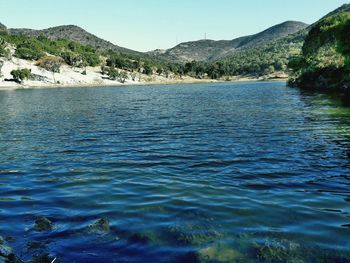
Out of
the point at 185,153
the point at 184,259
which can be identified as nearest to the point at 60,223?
the point at 184,259

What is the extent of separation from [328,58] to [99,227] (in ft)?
369

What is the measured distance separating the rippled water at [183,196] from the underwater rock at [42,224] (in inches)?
10.1

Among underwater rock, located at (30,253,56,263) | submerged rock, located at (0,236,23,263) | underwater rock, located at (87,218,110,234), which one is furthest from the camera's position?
underwater rock, located at (87,218,110,234)

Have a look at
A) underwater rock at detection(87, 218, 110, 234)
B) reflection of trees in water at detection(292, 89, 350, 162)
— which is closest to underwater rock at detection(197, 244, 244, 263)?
underwater rock at detection(87, 218, 110, 234)

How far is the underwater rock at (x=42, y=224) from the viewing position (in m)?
12.8

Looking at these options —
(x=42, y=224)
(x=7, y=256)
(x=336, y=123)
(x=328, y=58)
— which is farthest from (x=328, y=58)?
(x=7, y=256)

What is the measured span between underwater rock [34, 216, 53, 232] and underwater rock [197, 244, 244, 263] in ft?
18.4

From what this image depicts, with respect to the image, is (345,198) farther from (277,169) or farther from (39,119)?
(39,119)

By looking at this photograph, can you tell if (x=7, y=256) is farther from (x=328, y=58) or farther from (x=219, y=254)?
(x=328, y=58)

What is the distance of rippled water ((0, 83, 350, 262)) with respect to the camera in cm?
1136

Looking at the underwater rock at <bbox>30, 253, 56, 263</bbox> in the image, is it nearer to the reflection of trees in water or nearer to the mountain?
the reflection of trees in water

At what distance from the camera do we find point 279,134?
32312 millimetres

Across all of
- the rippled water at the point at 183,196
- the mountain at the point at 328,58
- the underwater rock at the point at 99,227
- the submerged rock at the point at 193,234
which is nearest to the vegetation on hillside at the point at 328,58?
the mountain at the point at 328,58

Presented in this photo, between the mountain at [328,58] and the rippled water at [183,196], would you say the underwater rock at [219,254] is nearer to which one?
the rippled water at [183,196]
